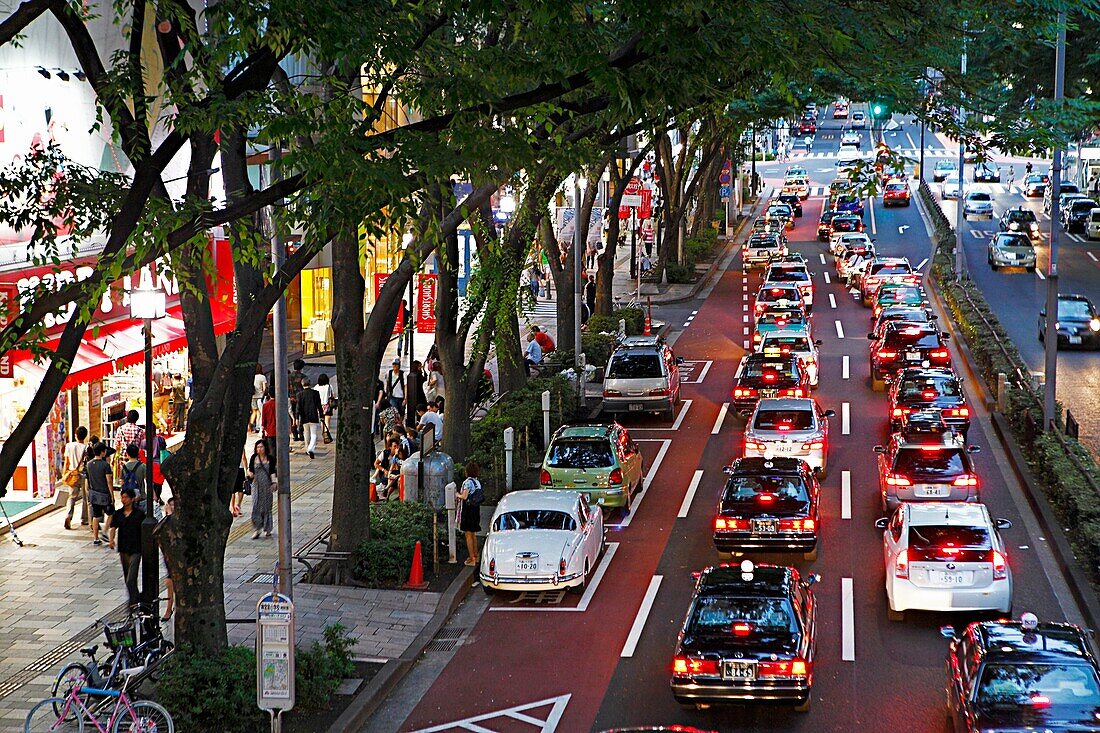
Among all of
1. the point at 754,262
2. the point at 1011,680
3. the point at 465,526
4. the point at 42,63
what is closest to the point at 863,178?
the point at 1011,680

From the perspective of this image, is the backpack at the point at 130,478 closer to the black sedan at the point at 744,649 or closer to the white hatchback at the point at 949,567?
the black sedan at the point at 744,649

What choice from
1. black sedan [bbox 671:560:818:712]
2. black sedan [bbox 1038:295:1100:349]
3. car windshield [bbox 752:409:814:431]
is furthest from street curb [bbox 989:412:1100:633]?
black sedan [bbox 1038:295:1100:349]

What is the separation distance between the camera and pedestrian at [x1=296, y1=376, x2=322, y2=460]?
3095 cm

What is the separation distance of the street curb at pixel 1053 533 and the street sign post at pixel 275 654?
10905 mm

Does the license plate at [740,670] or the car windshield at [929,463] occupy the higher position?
the car windshield at [929,463]

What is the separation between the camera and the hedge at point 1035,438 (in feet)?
73.2

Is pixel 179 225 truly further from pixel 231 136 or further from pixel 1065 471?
pixel 1065 471

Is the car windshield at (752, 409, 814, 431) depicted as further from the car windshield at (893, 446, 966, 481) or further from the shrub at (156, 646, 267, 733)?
the shrub at (156, 646, 267, 733)

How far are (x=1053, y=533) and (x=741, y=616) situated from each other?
991 cm

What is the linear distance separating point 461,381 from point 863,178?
1164 centimetres

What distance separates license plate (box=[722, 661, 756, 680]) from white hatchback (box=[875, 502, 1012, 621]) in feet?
14.5

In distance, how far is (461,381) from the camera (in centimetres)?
2788

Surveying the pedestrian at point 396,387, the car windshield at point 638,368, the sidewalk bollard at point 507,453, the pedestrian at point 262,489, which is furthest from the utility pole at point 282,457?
the car windshield at point 638,368

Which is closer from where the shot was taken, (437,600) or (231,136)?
(231,136)
